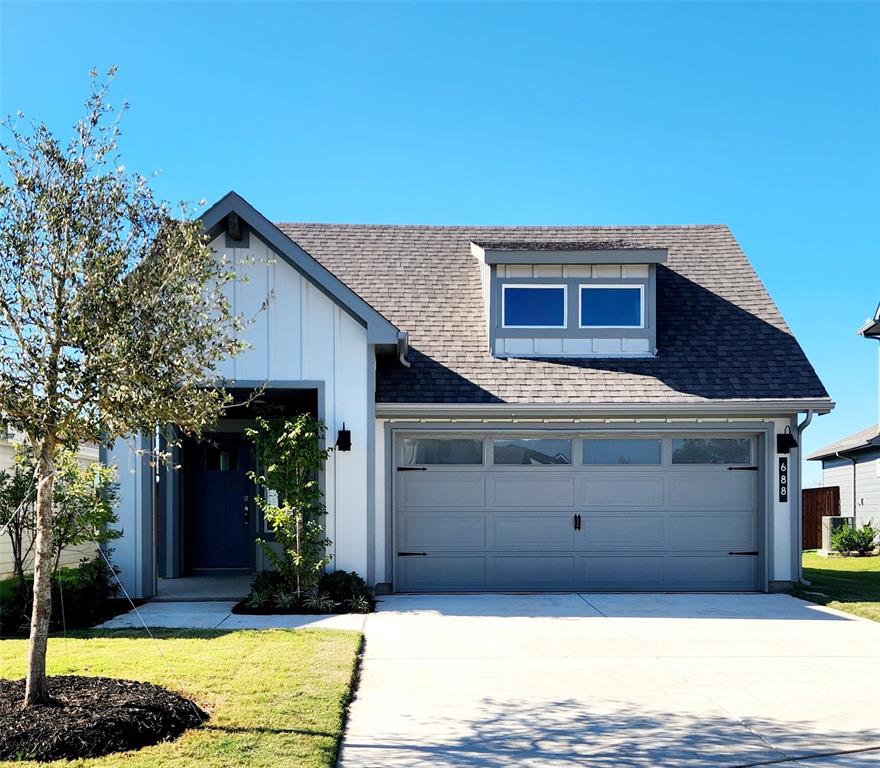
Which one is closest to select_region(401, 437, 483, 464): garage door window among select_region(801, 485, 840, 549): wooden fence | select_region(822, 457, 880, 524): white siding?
select_region(822, 457, 880, 524): white siding

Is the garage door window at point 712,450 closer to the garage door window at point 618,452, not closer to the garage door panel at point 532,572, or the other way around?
the garage door window at point 618,452

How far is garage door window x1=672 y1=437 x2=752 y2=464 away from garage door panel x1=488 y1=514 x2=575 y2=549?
1.81 metres

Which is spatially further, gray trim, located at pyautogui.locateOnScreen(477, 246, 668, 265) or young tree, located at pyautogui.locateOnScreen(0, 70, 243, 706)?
gray trim, located at pyautogui.locateOnScreen(477, 246, 668, 265)

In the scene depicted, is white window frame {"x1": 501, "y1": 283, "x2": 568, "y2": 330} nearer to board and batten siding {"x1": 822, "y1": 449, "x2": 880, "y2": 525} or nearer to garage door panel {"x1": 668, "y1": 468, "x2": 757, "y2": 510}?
garage door panel {"x1": 668, "y1": 468, "x2": 757, "y2": 510}

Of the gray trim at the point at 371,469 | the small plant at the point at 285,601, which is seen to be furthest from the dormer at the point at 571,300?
the small plant at the point at 285,601

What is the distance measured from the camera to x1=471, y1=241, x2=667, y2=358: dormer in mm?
13438

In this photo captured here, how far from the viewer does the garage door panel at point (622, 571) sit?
41.4 ft

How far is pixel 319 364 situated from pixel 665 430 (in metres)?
4.76

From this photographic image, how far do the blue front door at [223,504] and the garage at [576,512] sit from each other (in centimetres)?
324

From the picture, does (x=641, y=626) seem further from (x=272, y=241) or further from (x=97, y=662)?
(x=272, y=241)

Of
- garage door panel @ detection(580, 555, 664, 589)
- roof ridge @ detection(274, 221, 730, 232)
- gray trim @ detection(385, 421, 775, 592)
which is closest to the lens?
gray trim @ detection(385, 421, 775, 592)

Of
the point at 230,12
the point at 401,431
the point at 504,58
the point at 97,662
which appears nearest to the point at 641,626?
the point at 401,431

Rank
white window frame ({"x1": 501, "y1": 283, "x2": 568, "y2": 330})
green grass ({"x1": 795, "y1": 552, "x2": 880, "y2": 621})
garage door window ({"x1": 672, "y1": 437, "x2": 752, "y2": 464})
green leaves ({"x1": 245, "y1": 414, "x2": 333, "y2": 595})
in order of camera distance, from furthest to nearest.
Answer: white window frame ({"x1": 501, "y1": 283, "x2": 568, "y2": 330})
garage door window ({"x1": 672, "y1": 437, "x2": 752, "y2": 464})
green grass ({"x1": 795, "y1": 552, "x2": 880, "y2": 621})
green leaves ({"x1": 245, "y1": 414, "x2": 333, "y2": 595})

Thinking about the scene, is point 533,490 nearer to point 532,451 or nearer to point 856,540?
point 532,451
